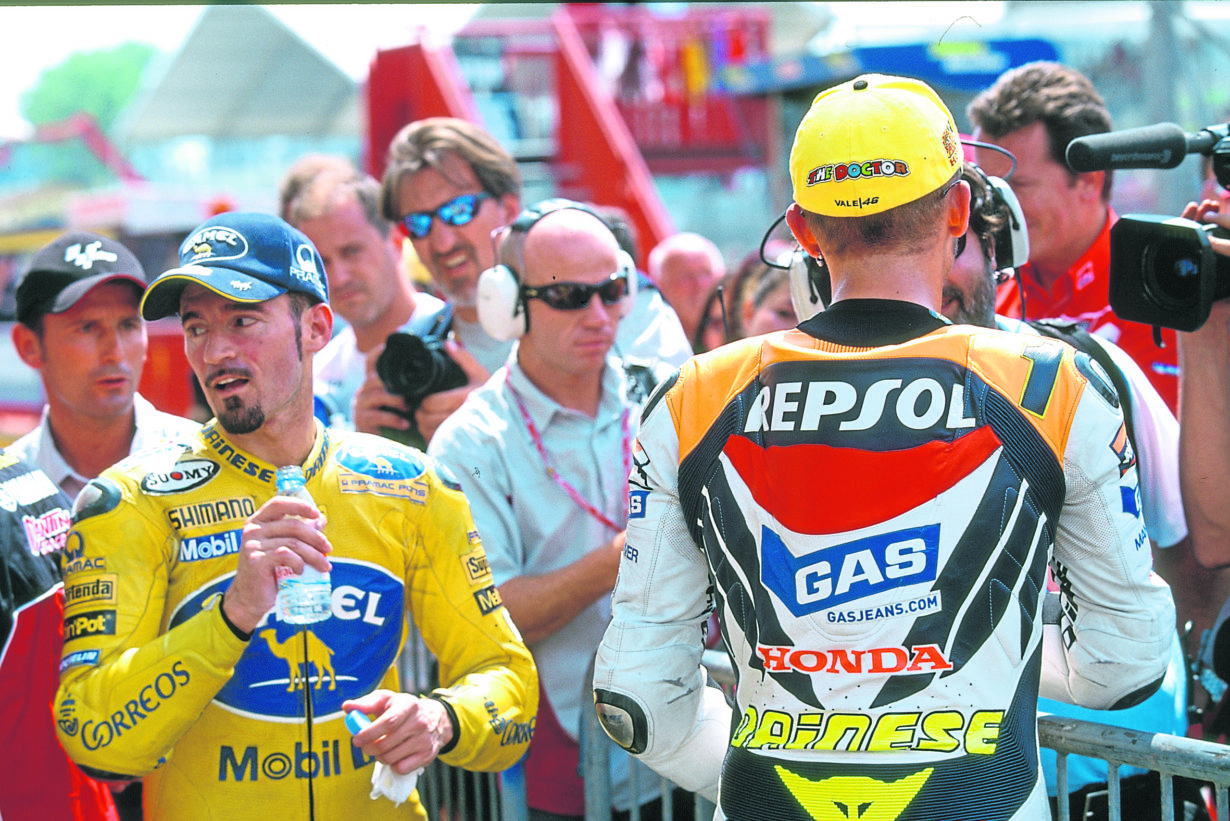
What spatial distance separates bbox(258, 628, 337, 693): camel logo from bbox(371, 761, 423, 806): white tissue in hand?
0.23 meters

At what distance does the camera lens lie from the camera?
2416 millimetres

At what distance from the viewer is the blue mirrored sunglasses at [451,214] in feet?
12.9

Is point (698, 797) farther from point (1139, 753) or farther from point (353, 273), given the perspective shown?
point (353, 273)

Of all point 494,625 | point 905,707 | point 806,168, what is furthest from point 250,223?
point 905,707

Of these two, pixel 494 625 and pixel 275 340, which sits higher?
Result: pixel 275 340

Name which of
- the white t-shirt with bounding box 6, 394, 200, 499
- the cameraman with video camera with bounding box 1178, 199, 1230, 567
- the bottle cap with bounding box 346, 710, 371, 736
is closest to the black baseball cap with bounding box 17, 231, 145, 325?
the white t-shirt with bounding box 6, 394, 200, 499

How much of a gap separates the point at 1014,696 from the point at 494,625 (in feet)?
3.54

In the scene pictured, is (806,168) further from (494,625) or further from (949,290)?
(494,625)

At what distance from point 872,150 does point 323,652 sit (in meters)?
1.37

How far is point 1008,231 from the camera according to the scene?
2.48 meters

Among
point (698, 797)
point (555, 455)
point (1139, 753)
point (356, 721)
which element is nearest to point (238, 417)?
point (356, 721)

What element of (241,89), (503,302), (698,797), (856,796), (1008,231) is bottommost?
(698,797)

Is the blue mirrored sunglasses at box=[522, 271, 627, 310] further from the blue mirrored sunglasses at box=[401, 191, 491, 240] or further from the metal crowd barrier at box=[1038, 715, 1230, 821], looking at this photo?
the metal crowd barrier at box=[1038, 715, 1230, 821]

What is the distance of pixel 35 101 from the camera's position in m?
53.8
